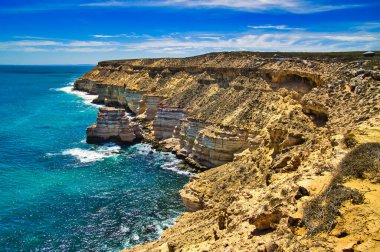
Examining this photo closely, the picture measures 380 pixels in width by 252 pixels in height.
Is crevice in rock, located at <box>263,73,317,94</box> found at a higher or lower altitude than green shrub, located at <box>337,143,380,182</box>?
higher

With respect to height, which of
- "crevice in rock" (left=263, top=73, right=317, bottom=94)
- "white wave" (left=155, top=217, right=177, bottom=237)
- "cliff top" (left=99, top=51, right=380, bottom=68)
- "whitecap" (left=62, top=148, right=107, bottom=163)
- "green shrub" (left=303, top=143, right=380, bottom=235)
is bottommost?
"white wave" (left=155, top=217, right=177, bottom=237)

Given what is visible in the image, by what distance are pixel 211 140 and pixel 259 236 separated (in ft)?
109

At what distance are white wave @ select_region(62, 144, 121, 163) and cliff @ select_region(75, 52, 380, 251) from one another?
15.2 ft

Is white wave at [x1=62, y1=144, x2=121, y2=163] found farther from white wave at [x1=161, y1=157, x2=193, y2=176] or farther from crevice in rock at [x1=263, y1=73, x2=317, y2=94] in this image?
crevice in rock at [x1=263, y1=73, x2=317, y2=94]

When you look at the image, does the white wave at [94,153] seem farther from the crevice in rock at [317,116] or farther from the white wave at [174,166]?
the crevice in rock at [317,116]

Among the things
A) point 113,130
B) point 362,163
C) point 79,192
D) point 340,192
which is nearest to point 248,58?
point 113,130

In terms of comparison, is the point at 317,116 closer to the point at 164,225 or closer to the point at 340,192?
the point at 164,225

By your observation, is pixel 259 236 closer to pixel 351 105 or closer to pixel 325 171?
pixel 325 171

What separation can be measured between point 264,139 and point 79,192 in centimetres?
2277

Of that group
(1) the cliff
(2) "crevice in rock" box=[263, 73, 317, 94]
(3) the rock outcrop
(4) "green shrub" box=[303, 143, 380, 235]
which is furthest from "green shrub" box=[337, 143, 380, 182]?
(3) the rock outcrop

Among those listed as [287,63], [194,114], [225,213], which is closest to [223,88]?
[194,114]

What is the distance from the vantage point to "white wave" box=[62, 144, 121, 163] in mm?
56888

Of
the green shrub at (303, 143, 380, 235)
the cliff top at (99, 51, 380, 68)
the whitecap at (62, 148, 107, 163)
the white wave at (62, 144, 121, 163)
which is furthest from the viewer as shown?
the white wave at (62, 144, 121, 163)

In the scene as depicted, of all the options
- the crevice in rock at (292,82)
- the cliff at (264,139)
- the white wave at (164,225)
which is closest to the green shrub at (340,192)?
the cliff at (264,139)
